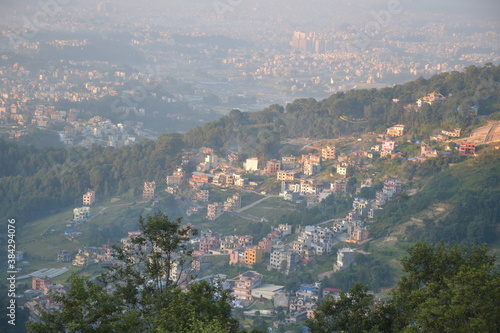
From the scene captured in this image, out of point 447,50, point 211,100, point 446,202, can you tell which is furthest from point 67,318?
point 447,50

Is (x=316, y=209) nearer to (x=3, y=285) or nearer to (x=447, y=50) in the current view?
(x=3, y=285)

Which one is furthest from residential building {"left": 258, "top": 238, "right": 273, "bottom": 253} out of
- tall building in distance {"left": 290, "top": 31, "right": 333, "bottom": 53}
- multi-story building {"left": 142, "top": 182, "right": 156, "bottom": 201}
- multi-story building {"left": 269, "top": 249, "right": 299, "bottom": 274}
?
tall building in distance {"left": 290, "top": 31, "right": 333, "bottom": 53}

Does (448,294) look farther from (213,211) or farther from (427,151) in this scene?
(427,151)

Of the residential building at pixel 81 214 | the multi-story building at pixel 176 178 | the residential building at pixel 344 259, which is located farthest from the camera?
the multi-story building at pixel 176 178

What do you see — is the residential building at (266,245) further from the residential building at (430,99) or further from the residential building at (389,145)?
the residential building at (430,99)

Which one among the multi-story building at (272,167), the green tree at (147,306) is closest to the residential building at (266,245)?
the multi-story building at (272,167)

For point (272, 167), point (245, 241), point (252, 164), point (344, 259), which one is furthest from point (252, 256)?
point (252, 164)
